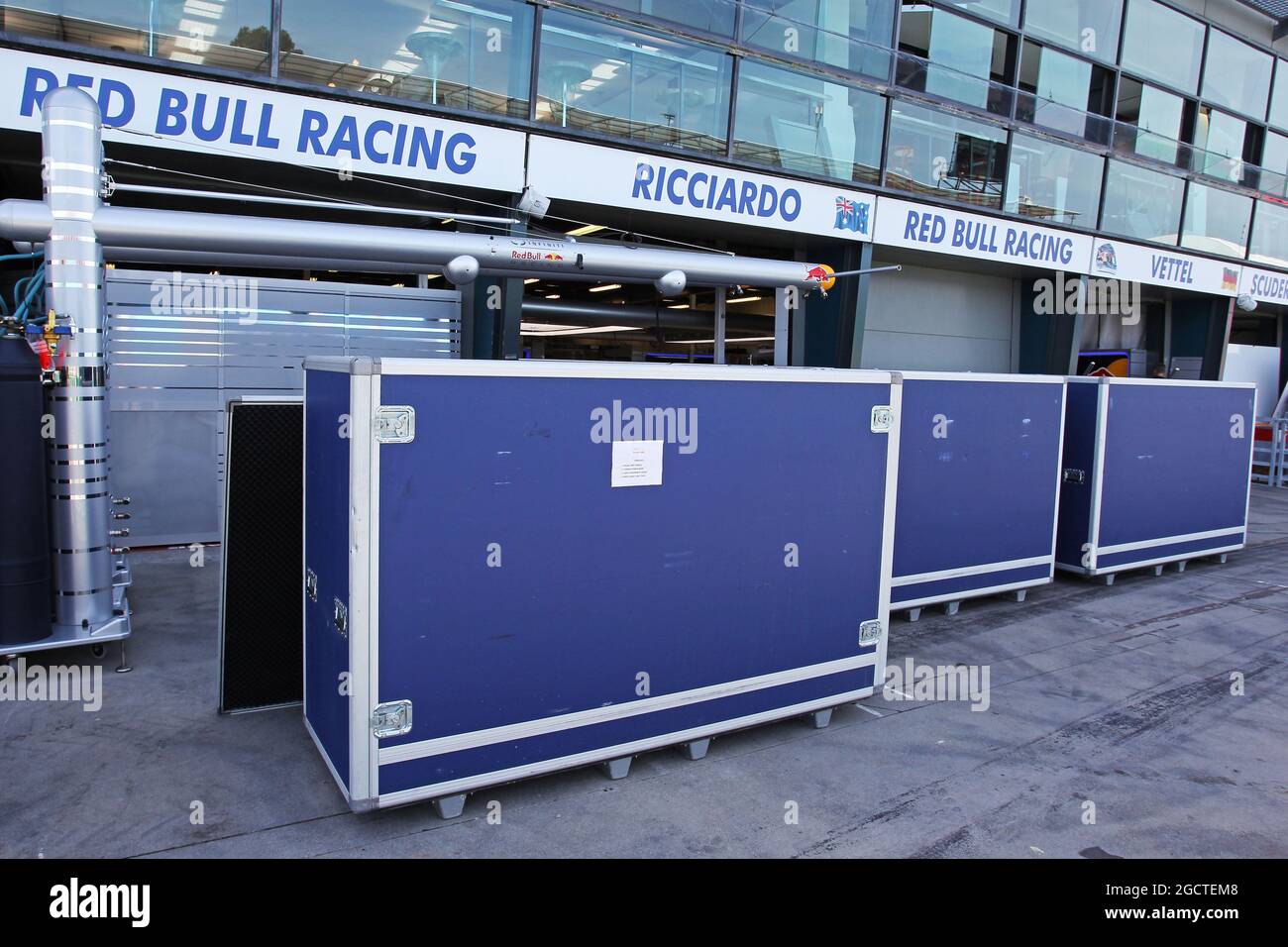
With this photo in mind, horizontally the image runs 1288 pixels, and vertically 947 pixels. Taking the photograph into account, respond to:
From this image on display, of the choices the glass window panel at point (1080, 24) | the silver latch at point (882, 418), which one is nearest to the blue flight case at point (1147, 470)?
the silver latch at point (882, 418)

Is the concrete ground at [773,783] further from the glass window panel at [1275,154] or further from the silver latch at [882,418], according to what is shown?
the glass window panel at [1275,154]

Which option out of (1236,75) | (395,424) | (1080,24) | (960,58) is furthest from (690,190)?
(1236,75)

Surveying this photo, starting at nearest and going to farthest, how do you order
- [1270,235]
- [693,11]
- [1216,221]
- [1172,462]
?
[1172,462] → [693,11] → [1216,221] → [1270,235]

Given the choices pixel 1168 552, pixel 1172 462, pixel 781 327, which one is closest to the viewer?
pixel 1172 462

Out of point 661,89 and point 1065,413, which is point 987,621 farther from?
point 661,89

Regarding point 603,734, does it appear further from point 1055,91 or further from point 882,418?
point 1055,91

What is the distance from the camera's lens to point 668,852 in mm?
3582

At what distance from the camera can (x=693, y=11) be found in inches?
424

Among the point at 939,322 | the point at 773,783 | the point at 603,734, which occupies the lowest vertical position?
the point at 773,783

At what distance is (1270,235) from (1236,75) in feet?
13.5

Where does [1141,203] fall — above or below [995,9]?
below
